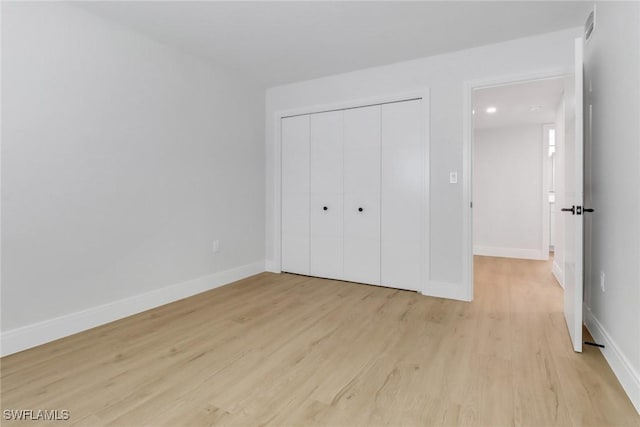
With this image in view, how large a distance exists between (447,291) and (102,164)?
3.20 metres

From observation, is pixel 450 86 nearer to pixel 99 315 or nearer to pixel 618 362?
pixel 618 362

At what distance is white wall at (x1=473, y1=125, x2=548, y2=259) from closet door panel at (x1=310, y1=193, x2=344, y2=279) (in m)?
3.46

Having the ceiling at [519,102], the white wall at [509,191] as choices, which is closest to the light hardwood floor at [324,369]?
the ceiling at [519,102]

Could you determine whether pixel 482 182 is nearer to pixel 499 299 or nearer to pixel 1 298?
pixel 499 299

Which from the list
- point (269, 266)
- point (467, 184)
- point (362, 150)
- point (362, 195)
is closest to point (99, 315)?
point (269, 266)

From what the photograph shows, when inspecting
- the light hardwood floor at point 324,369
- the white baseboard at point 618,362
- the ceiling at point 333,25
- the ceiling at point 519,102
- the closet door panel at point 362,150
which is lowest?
the light hardwood floor at point 324,369

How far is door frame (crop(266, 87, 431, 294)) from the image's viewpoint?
11.1 feet

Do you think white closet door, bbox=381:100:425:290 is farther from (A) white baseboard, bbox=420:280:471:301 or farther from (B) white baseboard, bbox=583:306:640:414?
(B) white baseboard, bbox=583:306:640:414

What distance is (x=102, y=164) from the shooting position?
2.64 m

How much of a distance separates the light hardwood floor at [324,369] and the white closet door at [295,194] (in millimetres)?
1217

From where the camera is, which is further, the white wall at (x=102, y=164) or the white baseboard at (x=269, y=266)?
the white baseboard at (x=269, y=266)

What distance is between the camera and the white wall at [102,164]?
2.21 m

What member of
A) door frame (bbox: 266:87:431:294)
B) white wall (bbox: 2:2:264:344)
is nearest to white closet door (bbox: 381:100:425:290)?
door frame (bbox: 266:87:431:294)

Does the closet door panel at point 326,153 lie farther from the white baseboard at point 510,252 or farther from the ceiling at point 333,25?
the white baseboard at point 510,252
